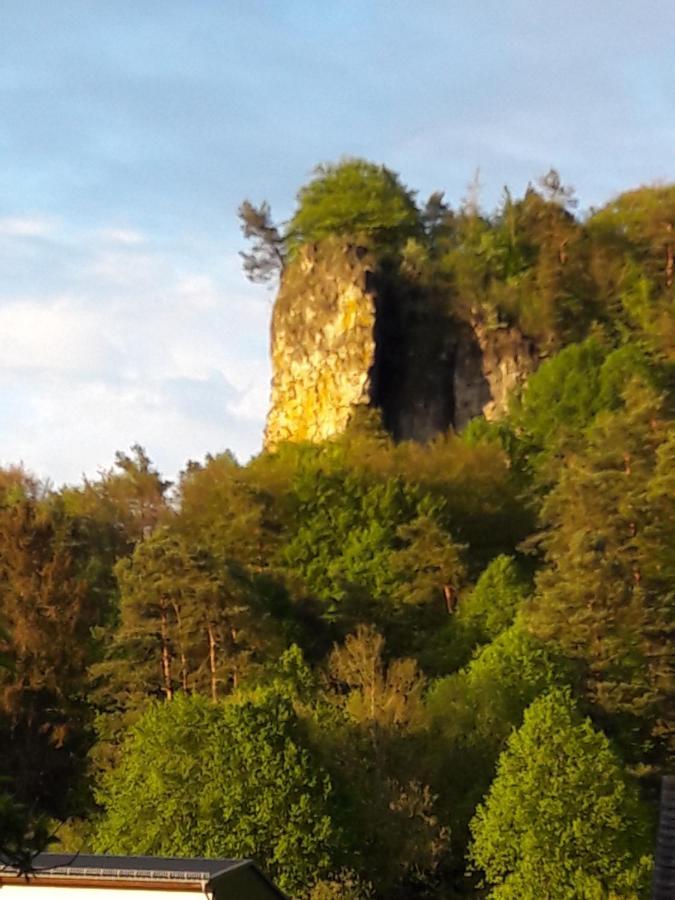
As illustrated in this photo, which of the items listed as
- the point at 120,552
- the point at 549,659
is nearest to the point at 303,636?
the point at 549,659

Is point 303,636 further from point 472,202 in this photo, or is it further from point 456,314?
point 472,202

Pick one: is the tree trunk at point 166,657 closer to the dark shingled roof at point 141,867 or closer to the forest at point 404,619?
the forest at point 404,619

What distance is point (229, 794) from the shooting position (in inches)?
1334

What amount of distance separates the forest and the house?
24.5 ft

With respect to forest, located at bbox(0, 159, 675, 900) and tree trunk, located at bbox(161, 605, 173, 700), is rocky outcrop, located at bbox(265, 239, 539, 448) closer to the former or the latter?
forest, located at bbox(0, 159, 675, 900)

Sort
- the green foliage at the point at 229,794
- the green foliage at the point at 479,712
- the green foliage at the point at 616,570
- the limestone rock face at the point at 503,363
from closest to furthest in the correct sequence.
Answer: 1. the green foliage at the point at 229,794
2. the green foliage at the point at 479,712
3. the green foliage at the point at 616,570
4. the limestone rock face at the point at 503,363

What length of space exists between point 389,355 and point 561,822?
3824cm

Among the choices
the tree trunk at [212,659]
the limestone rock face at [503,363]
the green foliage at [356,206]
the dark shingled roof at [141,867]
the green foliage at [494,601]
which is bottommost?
the dark shingled roof at [141,867]

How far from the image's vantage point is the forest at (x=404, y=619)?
112 feet

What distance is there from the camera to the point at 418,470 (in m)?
58.4

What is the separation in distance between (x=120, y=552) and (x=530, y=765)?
27.7m

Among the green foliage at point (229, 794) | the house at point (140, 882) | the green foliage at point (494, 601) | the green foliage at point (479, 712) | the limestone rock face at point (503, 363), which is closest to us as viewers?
the house at point (140, 882)

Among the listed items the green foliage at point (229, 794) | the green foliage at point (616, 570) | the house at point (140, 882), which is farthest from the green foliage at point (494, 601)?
the house at point (140, 882)

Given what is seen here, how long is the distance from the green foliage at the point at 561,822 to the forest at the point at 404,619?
6 cm
